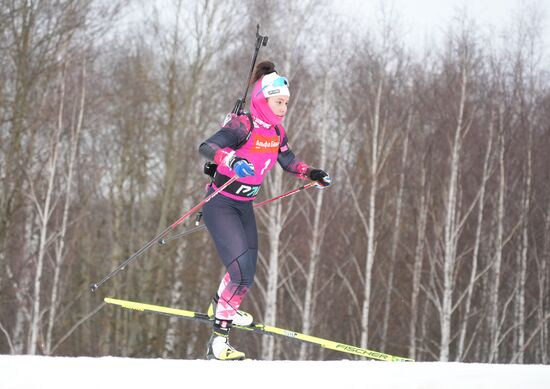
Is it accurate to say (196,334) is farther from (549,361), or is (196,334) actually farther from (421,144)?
(549,361)

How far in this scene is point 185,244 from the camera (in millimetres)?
17594

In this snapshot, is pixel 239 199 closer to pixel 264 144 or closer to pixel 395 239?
pixel 264 144

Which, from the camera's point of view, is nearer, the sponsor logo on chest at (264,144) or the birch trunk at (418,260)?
the sponsor logo on chest at (264,144)

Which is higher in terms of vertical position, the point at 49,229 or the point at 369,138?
the point at 369,138

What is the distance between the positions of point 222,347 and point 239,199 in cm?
108

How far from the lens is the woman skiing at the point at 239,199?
500 centimetres

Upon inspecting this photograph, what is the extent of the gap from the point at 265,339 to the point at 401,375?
14192mm

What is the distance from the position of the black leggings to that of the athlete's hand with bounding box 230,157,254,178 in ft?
1.74

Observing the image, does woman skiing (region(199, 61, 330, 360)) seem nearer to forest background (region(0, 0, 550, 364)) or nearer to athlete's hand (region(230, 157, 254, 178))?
athlete's hand (region(230, 157, 254, 178))

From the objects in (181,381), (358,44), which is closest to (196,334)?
(358,44)

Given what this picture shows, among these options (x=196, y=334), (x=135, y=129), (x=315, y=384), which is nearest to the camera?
(x=315, y=384)

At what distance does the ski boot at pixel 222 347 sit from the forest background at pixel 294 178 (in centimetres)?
996

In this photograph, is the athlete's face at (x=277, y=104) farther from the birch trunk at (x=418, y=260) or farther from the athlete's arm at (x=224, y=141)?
the birch trunk at (x=418, y=260)

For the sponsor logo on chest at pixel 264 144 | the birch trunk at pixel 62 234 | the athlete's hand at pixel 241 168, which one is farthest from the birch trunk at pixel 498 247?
the athlete's hand at pixel 241 168
